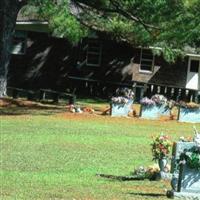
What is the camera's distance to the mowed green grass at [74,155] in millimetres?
10680

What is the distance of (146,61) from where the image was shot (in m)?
42.9

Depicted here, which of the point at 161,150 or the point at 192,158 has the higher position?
the point at 192,158

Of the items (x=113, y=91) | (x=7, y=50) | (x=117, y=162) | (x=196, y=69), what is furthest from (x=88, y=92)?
(x=117, y=162)

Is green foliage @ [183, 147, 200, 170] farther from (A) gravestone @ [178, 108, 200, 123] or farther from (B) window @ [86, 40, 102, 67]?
(B) window @ [86, 40, 102, 67]

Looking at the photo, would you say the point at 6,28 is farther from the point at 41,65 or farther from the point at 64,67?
the point at 64,67

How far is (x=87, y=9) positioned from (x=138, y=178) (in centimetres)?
1943

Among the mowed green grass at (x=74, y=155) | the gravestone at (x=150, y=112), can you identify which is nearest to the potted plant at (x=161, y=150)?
the mowed green grass at (x=74, y=155)

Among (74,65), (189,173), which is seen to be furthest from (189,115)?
(189,173)

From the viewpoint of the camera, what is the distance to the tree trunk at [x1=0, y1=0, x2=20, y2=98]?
90.7ft

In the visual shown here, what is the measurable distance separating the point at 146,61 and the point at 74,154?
27.7 meters

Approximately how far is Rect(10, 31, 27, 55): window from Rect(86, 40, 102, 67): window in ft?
12.1

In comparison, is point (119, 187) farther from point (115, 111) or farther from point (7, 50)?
point (7, 50)

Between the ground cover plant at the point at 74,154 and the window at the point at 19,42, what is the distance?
551 inches

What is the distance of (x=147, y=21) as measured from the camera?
27.8 meters
